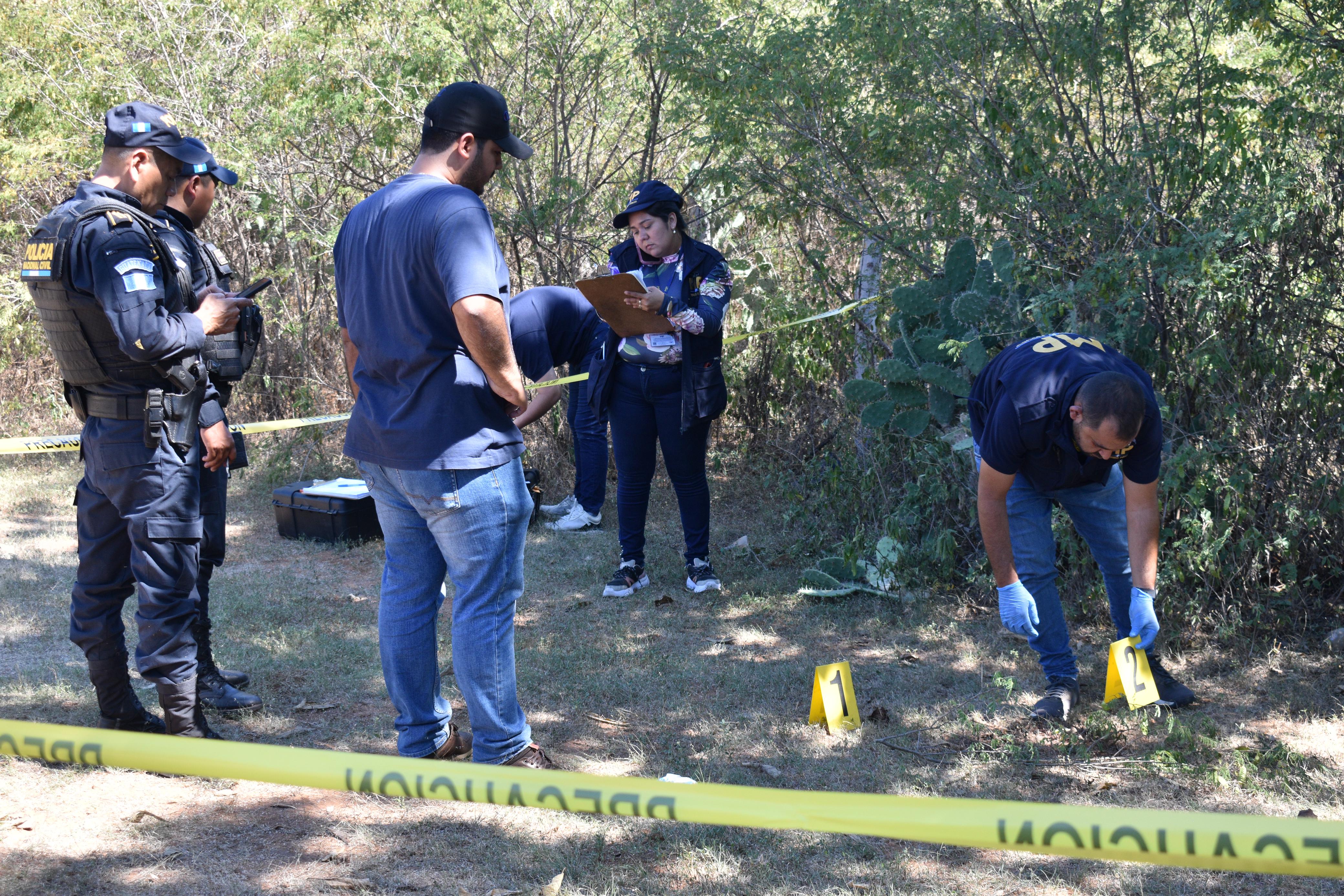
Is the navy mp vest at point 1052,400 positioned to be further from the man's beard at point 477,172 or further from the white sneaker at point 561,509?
the white sneaker at point 561,509

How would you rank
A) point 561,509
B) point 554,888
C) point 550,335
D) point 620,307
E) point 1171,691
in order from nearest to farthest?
point 554,888
point 1171,691
point 550,335
point 620,307
point 561,509

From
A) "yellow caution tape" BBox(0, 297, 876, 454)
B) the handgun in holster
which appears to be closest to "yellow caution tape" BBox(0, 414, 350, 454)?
"yellow caution tape" BBox(0, 297, 876, 454)

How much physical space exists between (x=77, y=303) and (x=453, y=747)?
185 cm

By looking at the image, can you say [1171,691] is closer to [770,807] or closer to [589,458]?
[770,807]

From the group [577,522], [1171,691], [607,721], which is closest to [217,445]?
[607,721]

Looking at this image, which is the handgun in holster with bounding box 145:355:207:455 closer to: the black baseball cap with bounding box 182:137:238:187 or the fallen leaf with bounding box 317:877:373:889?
the black baseball cap with bounding box 182:137:238:187

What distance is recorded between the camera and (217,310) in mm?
3766

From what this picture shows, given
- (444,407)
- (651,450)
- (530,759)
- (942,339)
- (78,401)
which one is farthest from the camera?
(651,450)

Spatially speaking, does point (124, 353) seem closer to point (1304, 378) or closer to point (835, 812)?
point (835, 812)

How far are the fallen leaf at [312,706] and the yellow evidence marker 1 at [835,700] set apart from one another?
6.08ft

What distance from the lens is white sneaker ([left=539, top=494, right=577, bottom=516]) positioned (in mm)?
7262

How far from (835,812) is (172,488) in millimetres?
2573

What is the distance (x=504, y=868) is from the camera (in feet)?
9.98

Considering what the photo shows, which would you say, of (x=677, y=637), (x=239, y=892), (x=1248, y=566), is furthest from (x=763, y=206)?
(x=239, y=892)
